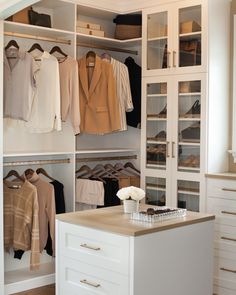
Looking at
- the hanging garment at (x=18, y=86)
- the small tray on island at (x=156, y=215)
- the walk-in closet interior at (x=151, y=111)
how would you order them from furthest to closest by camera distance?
the walk-in closet interior at (x=151, y=111) → the hanging garment at (x=18, y=86) → the small tray on island at (x=156, y=215)

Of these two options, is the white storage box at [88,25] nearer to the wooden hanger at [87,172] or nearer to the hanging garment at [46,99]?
the hanging garment at [46,99]

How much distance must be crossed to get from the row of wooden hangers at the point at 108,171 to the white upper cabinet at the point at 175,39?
1.04 metres

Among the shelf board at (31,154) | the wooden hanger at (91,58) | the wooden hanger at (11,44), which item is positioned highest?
the wooden hanger at (11,44)

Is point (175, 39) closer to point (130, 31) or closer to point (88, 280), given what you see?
point (130, 31)

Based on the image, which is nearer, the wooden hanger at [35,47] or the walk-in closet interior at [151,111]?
the walk-in closet interior at [151,111]

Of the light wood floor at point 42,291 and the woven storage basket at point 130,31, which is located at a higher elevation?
the woven storage basket at point 130,31

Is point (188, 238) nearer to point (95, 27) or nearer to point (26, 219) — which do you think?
point (26, 219)

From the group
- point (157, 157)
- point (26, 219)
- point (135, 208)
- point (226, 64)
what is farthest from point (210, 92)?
point (26, 219)

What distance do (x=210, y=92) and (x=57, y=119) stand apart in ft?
4.44

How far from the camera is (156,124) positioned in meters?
4.70

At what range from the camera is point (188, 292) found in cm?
290

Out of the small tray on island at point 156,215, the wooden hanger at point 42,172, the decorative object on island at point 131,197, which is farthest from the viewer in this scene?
the wooden hanger at point 42,172

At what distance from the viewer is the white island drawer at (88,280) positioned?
2661mm

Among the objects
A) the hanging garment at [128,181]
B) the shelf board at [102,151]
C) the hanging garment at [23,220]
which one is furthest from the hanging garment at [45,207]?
the hanging garment at [128,181]
